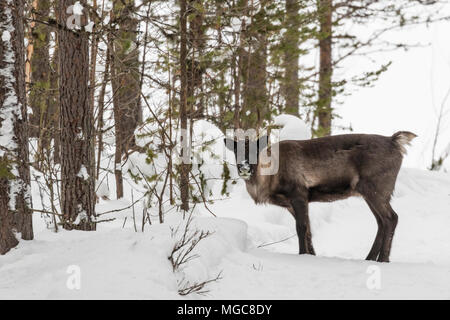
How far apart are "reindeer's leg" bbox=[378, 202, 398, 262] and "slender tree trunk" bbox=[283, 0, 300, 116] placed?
5564mm

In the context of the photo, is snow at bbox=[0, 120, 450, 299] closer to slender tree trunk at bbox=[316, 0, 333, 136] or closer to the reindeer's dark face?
the reindeer's dark face

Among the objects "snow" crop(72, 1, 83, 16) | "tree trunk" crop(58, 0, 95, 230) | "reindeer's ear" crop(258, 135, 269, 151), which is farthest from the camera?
"reindeer's ear" crop(258, 135, 269, 151)

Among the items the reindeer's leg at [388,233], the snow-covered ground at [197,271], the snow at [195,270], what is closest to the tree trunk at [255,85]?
the snow at [195,270]

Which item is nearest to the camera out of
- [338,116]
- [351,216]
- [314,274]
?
[314,274]

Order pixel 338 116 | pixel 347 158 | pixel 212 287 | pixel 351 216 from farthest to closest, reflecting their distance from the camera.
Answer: pixel 338 116, pixel 351 216, pixel 347 158, pixel 212 287

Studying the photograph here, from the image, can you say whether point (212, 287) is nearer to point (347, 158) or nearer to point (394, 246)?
point (347, 158)

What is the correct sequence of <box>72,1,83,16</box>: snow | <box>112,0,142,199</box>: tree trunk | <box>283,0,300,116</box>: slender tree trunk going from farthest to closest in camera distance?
1. <box>283,0,300,116</box>: slender tree trunk
2. <box>112,0,142,199</box>: tree trunk
3. <box>72,1,83,16</box>: snow

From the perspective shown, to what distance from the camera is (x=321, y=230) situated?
9.63 m

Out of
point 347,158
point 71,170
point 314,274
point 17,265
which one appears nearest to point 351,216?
point 347,158

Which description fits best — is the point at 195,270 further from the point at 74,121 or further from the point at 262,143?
the point at 262,143

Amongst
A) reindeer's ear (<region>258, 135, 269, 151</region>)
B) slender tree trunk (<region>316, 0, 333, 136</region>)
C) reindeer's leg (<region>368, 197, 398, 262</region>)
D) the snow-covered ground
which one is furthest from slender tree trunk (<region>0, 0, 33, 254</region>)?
slender tree trunk (<region>316, 0, 333, 136</region>)

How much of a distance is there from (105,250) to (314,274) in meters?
2.08

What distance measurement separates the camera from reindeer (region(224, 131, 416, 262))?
6480 millimetres

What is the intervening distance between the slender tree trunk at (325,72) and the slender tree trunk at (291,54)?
0.59 meters
